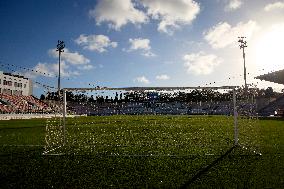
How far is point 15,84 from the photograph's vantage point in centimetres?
6938

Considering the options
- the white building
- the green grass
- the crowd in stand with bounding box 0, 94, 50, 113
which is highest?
the white building

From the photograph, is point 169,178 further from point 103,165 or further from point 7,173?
point 7,173

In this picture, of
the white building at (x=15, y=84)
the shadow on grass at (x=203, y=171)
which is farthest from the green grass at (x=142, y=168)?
the white building at (x=15, y=84)

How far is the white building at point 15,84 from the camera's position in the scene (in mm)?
64562

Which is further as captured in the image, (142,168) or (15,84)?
(15,84)

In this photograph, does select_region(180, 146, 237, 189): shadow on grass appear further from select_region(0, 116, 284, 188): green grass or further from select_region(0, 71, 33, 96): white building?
select_region(0, 71, 33, 96): white building

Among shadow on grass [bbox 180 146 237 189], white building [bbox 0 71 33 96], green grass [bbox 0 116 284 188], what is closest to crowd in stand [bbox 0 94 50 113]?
white building [bbox 0 71 33 96]

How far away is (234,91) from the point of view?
1038 cm

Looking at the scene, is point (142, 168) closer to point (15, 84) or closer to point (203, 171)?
point (203, 171)

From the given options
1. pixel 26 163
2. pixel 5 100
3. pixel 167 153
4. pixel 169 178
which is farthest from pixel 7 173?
pixel 5 100

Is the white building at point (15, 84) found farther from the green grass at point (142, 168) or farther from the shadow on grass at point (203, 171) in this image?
the shadow on grass at point (203, 171)

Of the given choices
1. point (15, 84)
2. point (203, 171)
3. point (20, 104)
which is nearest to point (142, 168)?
point (203, 171)

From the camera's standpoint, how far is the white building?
6456cm

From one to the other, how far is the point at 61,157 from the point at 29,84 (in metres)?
70.7
